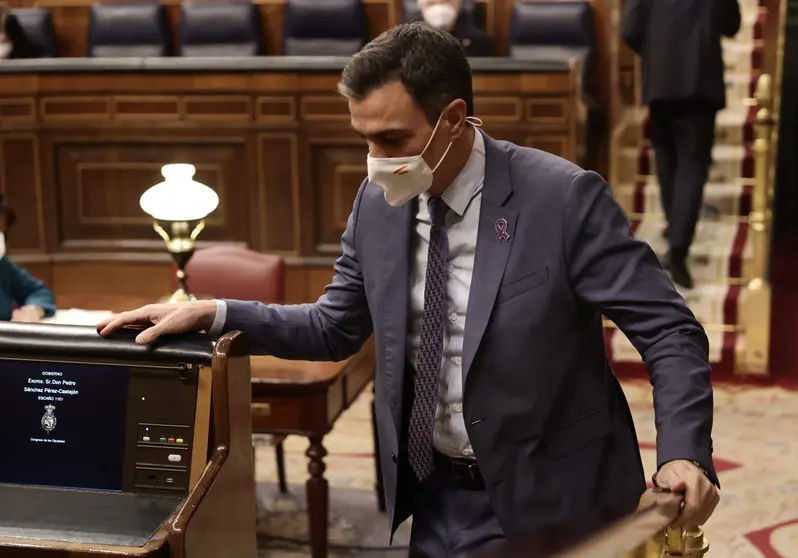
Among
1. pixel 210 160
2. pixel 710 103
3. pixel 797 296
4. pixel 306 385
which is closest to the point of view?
pixel 306 385

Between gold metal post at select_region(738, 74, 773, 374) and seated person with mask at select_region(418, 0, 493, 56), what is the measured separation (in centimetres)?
145

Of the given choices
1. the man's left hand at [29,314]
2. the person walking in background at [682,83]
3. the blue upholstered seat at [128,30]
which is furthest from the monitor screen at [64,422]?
the blue upholstered seat at [128,30]

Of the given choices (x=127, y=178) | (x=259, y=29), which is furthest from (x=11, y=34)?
(x=127, y=178)

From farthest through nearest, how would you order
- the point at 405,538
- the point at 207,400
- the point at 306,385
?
the point at 405,538 → the point at 306,385 → the point at 207,400

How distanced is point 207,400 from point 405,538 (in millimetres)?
1967

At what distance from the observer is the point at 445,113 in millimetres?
1669

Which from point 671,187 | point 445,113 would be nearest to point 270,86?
point 671,187

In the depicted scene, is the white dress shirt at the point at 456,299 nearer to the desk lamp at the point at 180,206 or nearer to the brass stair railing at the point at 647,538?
the brass stair railing at the point at 647,538

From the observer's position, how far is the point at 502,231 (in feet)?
5.64

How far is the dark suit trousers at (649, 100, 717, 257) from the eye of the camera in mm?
5152

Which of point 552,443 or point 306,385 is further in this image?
point 306,385

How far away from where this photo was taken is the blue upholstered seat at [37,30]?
6809 millimetres

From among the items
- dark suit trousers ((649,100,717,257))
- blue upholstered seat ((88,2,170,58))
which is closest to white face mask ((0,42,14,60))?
blue upholstered seat ((88,2,170,58))

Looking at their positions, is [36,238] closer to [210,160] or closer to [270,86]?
[210,160]
